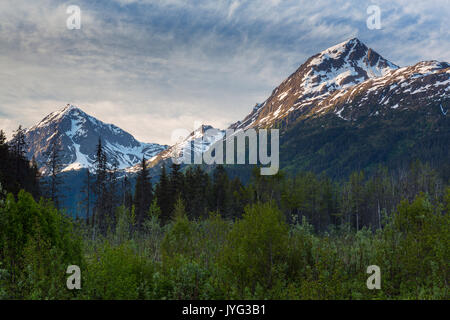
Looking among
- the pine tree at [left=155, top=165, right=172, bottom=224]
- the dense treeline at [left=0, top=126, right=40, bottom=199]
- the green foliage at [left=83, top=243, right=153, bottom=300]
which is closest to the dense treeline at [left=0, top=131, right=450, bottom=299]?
the green foliage at [left=83, top=243, right=153, bottom=300]

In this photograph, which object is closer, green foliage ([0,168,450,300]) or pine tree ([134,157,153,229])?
green foliage ([0,168,450,300])

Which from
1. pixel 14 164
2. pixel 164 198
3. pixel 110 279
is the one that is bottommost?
pixel 110 279

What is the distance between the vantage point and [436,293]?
1105cm

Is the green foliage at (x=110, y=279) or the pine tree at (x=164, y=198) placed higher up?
the pine tree at (x=164, y=198)

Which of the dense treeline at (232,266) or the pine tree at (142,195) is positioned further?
the pine tree at (142,195)

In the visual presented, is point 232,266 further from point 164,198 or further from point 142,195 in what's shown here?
point 142,195

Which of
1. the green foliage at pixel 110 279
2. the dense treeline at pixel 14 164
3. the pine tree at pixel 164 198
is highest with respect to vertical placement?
the dense treeline at pixel 14 164

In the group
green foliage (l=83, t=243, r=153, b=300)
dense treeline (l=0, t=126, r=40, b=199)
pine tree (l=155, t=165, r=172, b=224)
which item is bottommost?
green foliage (l=83, t=243, r=153, b=300)

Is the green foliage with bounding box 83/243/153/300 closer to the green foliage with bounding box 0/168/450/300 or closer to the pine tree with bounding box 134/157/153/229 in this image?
the green foliage with bounding box 0/168/450/300

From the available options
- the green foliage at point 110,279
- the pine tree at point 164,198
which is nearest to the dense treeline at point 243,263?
the green foliage at point 110,279

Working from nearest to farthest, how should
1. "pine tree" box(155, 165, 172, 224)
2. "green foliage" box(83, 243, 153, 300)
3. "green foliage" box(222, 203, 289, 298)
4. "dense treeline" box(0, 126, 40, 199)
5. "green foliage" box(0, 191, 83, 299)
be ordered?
"green foliage" box(83, 243, 153, 300) < "green foliage" box(0, 191, 83, 299) < "green foliage" box(222, 203, 289, 298) < "dense treeline" box(0, 126, 40, 199) < "pine tree" box(155, 165, 172, 224)

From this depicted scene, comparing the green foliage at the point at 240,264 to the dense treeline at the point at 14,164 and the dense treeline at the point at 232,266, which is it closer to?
the dense treeline at the point at 232,266

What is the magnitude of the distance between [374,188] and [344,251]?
71.3 m

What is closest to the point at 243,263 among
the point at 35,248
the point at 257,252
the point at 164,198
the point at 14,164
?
the point at 257,252
